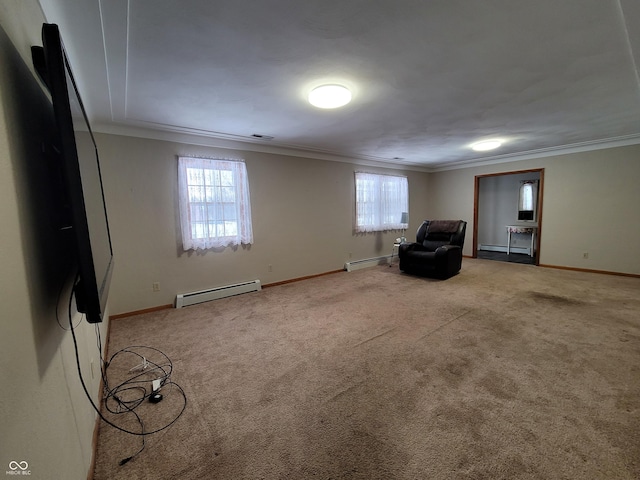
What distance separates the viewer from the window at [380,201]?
18.4ft

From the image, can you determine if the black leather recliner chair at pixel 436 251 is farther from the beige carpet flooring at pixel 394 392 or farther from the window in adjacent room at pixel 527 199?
the window in adjacent room at pixel 527 199

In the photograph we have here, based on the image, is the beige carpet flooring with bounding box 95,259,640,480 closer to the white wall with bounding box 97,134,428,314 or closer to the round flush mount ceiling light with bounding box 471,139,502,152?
the white wall with bounding box 97,134,428,314

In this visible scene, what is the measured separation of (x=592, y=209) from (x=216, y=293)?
21.3 feet

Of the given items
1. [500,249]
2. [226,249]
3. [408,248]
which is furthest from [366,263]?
[500,249]

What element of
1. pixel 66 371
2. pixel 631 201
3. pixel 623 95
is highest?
pixel 623 95

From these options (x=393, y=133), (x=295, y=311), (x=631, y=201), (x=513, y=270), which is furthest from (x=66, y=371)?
(x=631, y=201)

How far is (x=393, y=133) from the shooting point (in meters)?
3.77

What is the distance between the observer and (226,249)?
3932mm

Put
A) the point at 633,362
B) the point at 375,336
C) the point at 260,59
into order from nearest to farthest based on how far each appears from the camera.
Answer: the point at 260,59, the point at 633,362, the point at 375,336

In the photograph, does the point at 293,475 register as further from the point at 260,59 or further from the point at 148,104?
the point at 148,104

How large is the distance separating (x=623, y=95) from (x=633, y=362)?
248cm

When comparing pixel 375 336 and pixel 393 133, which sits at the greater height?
pixel 393 133

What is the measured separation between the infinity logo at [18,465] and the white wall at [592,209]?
22.8 ft

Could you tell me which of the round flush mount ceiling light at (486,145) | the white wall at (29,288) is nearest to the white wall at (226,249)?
the round flush mount ceiling light at (486,145)
